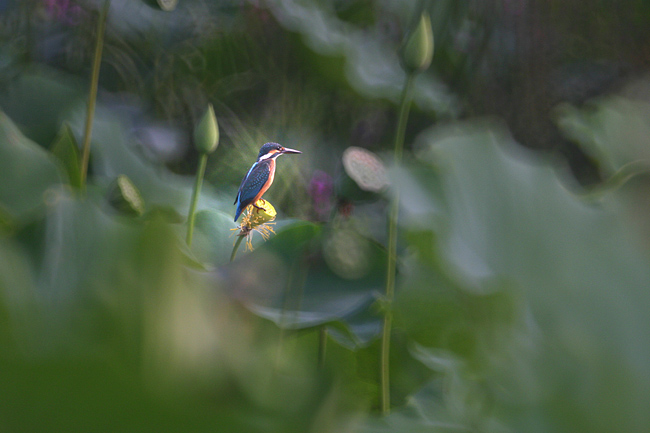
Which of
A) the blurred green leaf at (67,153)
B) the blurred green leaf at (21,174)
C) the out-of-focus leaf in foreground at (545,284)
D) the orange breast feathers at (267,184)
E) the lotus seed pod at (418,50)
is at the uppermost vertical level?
the lotus seed pod at (418,50)

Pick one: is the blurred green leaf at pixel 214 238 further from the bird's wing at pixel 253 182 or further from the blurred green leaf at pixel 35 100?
the blurred green leaf at pixel 35 100

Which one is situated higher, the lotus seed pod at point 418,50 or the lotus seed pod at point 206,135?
the lotus seed pod at point 418,50

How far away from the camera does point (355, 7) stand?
1111 millimetres

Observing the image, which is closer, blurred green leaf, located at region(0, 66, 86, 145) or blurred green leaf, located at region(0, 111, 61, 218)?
blurred green leaf, located at region(0, 111, 61, 218)

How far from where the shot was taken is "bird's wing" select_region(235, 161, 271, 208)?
8.5 inches

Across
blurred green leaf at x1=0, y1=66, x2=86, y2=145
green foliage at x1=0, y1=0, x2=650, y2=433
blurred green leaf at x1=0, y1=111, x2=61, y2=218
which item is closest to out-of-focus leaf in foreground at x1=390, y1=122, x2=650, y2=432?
green foliage at x1=0, y1=0, x2=650, y2=433

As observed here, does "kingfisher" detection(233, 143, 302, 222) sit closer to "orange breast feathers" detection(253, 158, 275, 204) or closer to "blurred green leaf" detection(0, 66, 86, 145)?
"orange breast feathers" detection(253, 158, 275, 204)

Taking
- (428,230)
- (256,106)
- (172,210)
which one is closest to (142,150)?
(256,106)

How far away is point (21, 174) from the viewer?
12.4 inches

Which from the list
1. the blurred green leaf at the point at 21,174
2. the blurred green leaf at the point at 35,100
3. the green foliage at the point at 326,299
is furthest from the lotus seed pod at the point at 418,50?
the blurred green leaf at the point at 35,100

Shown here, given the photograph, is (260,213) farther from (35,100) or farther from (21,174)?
(35,100)

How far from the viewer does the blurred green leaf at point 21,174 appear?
1.03 feet

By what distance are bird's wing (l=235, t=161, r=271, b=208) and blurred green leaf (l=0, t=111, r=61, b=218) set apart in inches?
5.4

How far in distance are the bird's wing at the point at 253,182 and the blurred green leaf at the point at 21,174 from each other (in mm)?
136
